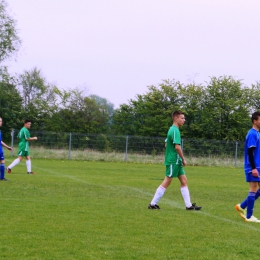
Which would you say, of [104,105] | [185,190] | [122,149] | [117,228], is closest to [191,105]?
[122,149]

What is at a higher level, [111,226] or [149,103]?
[149,103]

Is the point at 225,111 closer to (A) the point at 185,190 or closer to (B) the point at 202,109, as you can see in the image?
(B) the point at 202,109

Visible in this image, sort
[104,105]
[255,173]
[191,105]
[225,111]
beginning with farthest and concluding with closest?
[104,105]
[191,105]
[225,111]
[255,173]

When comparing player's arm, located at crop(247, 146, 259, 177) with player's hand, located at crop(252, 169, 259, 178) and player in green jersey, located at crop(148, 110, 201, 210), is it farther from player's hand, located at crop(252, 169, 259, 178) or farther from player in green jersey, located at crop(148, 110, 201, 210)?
player in green jersey, located at crop(148, 110, 201, 210)

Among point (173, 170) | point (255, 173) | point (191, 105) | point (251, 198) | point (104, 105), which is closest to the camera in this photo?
point (255, 173)

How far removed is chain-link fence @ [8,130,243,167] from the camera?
3706 cm

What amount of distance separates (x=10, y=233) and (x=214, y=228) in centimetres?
305

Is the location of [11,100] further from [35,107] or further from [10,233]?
[10,233]

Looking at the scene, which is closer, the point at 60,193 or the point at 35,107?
the point at 60,193

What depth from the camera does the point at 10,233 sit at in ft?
23.2

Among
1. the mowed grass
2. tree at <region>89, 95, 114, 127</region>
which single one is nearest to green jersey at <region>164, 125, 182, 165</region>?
the mowed grass

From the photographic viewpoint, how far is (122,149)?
37906 millimetres

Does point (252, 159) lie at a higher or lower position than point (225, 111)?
lower

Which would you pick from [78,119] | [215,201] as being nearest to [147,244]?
[215,201]
